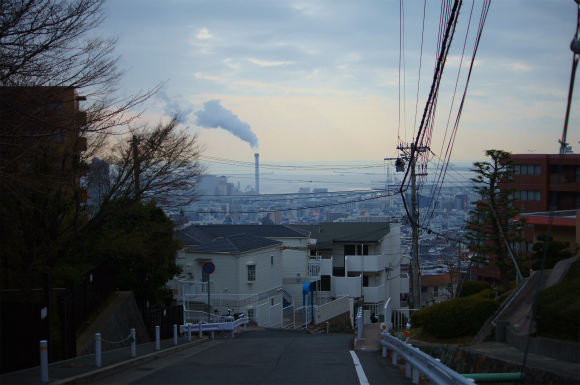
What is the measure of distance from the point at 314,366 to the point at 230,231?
1201 inches

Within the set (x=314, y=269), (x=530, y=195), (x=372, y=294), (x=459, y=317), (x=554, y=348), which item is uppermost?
(x=530, y=195)

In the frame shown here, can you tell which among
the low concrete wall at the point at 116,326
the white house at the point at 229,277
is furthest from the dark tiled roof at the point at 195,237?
→ the low concrete wall at the point at 116,326

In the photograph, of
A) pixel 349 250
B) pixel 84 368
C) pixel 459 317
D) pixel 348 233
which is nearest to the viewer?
pixel 84 368

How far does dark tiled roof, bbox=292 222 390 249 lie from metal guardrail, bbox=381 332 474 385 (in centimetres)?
3032

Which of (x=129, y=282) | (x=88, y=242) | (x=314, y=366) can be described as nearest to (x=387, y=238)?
(x=129, y=282)

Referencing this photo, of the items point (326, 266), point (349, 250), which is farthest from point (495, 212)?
point (349, 250)

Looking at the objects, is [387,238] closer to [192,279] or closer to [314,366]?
[192,279]

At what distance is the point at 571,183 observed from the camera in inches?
1399

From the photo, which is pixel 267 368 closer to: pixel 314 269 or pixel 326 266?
pixel 314 269

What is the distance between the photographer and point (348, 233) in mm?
43156

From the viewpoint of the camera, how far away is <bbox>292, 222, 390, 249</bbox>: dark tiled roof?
41.6 metres

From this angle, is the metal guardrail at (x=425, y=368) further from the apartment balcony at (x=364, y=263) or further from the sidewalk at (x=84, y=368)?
the apartment balcony at (x=364, y=263)

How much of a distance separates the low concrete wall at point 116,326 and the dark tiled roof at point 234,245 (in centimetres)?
1013

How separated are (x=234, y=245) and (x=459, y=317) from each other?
18324 mm
